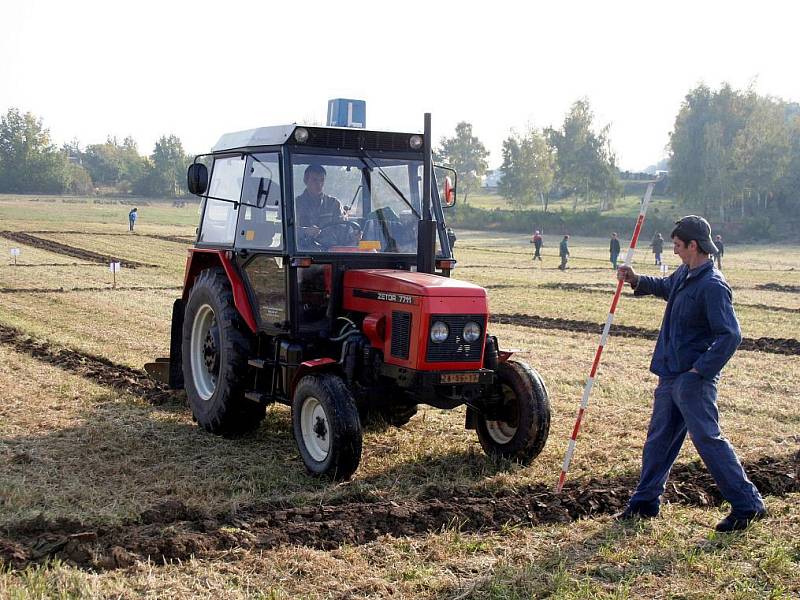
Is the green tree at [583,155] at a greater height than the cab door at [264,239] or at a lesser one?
greater

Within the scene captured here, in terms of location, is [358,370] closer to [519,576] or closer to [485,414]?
[485,414]

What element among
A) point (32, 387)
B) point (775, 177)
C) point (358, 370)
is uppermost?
point (775, 177)

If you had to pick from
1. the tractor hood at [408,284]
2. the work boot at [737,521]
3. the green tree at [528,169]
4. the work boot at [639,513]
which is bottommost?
the work boot at [639,513]

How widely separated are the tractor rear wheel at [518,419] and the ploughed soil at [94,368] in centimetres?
354

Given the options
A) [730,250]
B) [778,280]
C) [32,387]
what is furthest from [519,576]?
[730,250]

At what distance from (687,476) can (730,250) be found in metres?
46.8

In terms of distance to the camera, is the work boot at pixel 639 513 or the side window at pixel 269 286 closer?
the work boot at pixel 639 513

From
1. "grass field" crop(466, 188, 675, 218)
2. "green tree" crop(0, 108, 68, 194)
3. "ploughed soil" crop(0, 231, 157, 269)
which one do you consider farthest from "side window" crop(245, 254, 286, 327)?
"green tree" crop(0, 108, 68, 194)

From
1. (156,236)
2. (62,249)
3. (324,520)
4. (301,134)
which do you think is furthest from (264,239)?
(156,236)

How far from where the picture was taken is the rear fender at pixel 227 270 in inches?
299

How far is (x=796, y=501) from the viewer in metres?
6.29

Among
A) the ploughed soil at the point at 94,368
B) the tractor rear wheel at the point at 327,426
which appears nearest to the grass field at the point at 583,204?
the ploughed soil at the point at 94,368

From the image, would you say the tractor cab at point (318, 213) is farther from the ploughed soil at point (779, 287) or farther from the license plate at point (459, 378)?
the ploughed soil at point (779, 287)

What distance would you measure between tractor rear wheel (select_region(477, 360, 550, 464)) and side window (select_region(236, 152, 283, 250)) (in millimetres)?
2088
